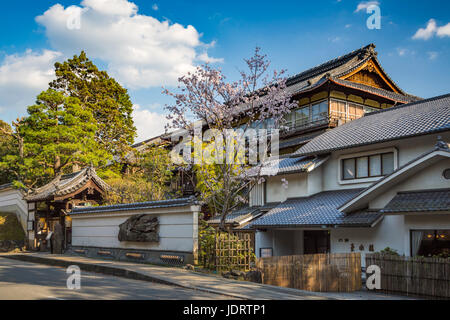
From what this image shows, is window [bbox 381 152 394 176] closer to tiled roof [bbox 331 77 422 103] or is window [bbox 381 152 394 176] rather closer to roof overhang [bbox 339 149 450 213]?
roof overhang [bbox 339 149 450 213]

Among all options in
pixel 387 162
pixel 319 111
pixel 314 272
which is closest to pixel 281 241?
pixel 387 162

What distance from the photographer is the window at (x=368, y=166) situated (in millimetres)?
20547

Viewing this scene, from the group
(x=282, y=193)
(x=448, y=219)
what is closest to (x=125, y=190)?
(x=282, y=193)

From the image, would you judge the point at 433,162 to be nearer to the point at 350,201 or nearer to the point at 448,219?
the point at 448,219

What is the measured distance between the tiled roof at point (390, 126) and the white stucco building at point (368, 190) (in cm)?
6

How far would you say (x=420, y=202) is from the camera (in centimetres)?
1526

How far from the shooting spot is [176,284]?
14.2 meters

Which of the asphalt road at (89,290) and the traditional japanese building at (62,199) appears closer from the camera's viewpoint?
the asphalt road at (89,290)

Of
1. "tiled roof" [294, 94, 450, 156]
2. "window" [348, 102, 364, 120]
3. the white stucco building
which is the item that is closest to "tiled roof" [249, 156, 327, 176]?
the white stucco building

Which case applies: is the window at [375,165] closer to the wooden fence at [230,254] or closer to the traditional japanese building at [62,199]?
the wooden fence at [230,254]

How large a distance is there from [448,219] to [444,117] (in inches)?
257

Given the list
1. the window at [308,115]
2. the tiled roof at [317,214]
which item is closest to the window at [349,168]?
the tiled roof at [317,214]

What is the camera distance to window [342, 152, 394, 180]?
20.5 meters

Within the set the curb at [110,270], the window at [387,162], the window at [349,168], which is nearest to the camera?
the curb at [110,270]
